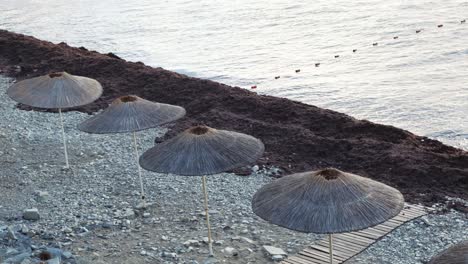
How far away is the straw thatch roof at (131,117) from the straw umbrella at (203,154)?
114cm

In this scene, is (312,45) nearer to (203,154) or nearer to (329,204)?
(203,154)

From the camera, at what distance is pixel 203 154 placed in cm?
867

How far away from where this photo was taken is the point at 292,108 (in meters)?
14.9

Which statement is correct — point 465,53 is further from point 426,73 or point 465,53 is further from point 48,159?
point 48,159

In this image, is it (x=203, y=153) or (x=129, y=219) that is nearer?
(x=203, y=153)

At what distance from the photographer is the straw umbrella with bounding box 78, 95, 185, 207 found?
10.2m

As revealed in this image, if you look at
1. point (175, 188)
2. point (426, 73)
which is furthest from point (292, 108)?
point (426, 73)

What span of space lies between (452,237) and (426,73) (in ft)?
37.3

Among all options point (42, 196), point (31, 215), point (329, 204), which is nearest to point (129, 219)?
point (31, 215)

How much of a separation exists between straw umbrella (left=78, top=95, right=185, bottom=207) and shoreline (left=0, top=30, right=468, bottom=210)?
2356mm

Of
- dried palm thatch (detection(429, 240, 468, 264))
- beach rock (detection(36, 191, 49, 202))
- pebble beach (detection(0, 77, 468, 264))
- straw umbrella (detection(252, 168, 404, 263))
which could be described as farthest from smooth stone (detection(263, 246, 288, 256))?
beach rock (detection(36, 191, 49, 202))

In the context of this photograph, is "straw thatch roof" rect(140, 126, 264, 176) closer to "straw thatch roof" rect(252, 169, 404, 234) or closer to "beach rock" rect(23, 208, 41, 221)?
"straw thatch roof" rect(252, 169, 404, 234)

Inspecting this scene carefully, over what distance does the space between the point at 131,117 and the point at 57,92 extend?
76.9 inches

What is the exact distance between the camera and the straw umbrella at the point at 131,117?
10.2m
